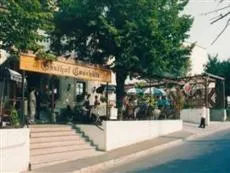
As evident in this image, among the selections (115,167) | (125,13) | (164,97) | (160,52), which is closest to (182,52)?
(160,52)

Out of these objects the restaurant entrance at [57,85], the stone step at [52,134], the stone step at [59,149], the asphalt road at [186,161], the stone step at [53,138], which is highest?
the restaurant entrance at [57,85]

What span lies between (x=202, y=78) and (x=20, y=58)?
26.3 meters

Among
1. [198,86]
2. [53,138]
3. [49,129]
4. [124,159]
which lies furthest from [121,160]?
[198,86]

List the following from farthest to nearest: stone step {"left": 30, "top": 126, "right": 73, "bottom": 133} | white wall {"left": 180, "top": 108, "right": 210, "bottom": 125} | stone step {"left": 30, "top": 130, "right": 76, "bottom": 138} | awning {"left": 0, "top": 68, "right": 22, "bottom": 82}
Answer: white wall {"left": 180, "top": 108, "right": 210, "bottom": 125}
awning {"left": 0, "top": 68, "right": 22, "bottom": 82}
stone step {"left": 30, "top": 126, "right": 73, "bottom": 133}
stone step {"left": 30, "top": 130, "right": 76, "bottom": 138}

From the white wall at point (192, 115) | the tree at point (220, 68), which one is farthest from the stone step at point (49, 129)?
the tree at point (220, 68)

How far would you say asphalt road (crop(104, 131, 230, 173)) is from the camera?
16.0 meters

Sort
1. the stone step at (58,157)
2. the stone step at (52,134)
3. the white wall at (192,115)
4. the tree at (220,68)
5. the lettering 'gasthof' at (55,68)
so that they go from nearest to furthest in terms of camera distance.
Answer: the stone step at (58,157)
the lettering 'gasthof' at (55,68)
the stone step at (52,134)
the white wall at (192,115)
the tree at (220,68)

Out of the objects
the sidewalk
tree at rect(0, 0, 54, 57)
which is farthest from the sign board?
the sidewalk

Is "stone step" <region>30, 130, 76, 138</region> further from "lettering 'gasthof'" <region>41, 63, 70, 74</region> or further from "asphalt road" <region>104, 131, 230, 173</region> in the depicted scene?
"asphalt road" <region>104, 131, 230, 173</region>

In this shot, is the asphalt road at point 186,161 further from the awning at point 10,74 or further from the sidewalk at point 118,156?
the awning at point 10,74

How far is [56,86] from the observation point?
106ft

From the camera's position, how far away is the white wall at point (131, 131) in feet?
71.8

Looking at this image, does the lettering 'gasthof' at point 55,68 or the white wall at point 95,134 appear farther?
the white wall at point 95,134

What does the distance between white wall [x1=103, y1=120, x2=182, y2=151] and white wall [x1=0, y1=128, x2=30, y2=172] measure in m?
6.17
